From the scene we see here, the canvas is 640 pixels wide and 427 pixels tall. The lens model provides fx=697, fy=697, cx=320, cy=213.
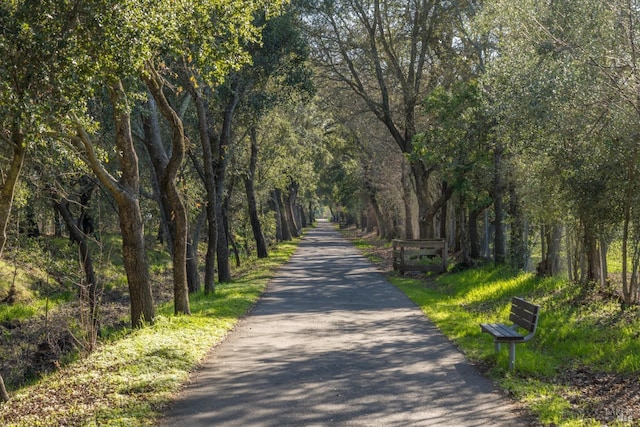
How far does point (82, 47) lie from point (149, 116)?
26.1 ft

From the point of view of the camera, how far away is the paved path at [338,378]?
721cm

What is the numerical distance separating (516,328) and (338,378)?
309cm

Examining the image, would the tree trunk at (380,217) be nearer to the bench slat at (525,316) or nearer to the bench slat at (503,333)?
the bench slat at (525,316)

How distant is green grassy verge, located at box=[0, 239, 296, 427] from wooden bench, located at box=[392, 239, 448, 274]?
40.5 ft

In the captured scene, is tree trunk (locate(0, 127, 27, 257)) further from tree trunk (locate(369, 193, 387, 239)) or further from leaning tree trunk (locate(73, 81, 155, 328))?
tree trunk (locate(369, 193, 387, 239))

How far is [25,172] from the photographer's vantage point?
14.6 m

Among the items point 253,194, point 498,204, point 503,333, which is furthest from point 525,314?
point 253,194

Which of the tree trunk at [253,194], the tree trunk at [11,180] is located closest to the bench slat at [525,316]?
the tree trunk at [11,180]

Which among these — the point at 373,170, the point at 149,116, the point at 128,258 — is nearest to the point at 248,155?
the point at 373,170

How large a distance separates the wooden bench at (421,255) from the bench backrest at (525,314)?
1400 cm

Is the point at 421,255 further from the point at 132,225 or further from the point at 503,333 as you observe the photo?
the point at 503,333

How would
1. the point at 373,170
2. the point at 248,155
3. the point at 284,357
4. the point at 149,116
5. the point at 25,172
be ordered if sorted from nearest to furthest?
the point at 284,357 → the point at 25,172 → the point at 149,116 → the point at 248,155 → the point at 373,170

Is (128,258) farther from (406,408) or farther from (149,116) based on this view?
(406,408)

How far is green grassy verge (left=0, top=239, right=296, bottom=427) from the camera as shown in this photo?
285 inches
